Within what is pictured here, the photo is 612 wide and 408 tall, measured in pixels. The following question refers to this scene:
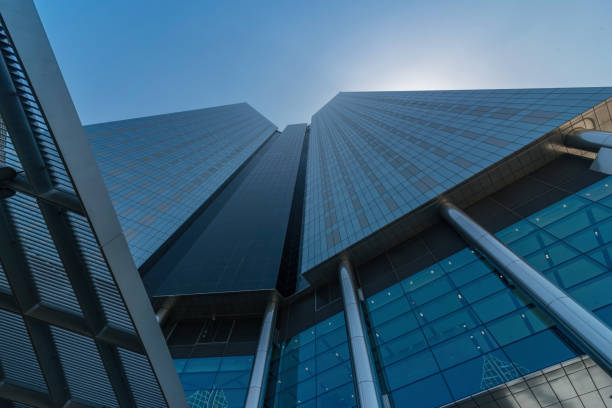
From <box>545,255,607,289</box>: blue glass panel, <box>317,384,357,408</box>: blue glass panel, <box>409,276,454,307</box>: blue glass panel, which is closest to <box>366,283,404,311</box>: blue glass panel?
<box>409,276,454,307</box>: blue glass panel

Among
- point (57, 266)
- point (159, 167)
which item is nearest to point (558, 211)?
point (57, 266)

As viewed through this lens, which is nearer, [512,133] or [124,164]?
[512,133]

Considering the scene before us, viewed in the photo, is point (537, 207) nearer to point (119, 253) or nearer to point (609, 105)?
point (609, 105)

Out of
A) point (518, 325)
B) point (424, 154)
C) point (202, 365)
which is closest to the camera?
point (518, 325)

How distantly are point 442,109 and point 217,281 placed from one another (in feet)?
124

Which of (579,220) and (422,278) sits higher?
(579,220)

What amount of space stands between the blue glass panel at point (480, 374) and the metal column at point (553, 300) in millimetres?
2817

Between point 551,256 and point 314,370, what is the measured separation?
15365 mm

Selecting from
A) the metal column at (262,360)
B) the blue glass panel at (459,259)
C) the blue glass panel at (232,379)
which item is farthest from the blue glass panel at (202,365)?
the blue glass panel at (459,259)

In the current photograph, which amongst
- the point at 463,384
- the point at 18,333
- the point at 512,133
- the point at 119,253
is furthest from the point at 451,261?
the point at 18,333

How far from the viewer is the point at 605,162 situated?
58.5 ft

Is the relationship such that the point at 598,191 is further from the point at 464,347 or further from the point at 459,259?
the point at 464,347

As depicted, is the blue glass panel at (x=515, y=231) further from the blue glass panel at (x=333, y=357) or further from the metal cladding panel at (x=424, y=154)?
the blue glass panel at (x=333, y=357)

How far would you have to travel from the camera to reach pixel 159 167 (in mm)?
48875
